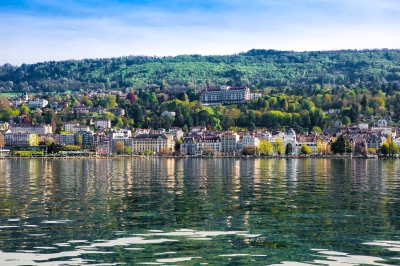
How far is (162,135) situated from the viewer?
128625 millimetres

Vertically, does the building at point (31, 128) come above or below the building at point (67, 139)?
above

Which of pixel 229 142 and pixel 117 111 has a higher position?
pixel 117 111

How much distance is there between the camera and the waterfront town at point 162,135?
4628 inches

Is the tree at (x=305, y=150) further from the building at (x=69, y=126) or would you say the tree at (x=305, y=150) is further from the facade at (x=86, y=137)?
the building at (x=69, y=126)

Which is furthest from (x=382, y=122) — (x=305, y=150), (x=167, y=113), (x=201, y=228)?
(x=201, y=228)

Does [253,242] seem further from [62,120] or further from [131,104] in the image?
[131,104]

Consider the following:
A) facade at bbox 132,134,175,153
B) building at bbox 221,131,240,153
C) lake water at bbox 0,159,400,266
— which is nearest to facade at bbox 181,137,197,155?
facade at bbox 132,134,175,153

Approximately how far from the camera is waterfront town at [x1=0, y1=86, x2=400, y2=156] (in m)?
118

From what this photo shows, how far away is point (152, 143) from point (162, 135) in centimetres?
241

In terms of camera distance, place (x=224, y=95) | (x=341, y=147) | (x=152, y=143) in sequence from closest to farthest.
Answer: (x=341, y=147) → (x=152, y=143) → (x=224, y=95)

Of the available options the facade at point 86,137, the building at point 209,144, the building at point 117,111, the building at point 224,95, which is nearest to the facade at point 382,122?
the building at point 209,144

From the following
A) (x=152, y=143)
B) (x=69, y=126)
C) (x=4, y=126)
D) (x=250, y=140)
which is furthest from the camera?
(x=4, y=126)

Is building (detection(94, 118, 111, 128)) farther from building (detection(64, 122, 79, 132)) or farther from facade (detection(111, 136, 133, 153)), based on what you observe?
facade (detection(111, 136, 133, 153))

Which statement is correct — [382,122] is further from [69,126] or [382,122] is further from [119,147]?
[69,126]
